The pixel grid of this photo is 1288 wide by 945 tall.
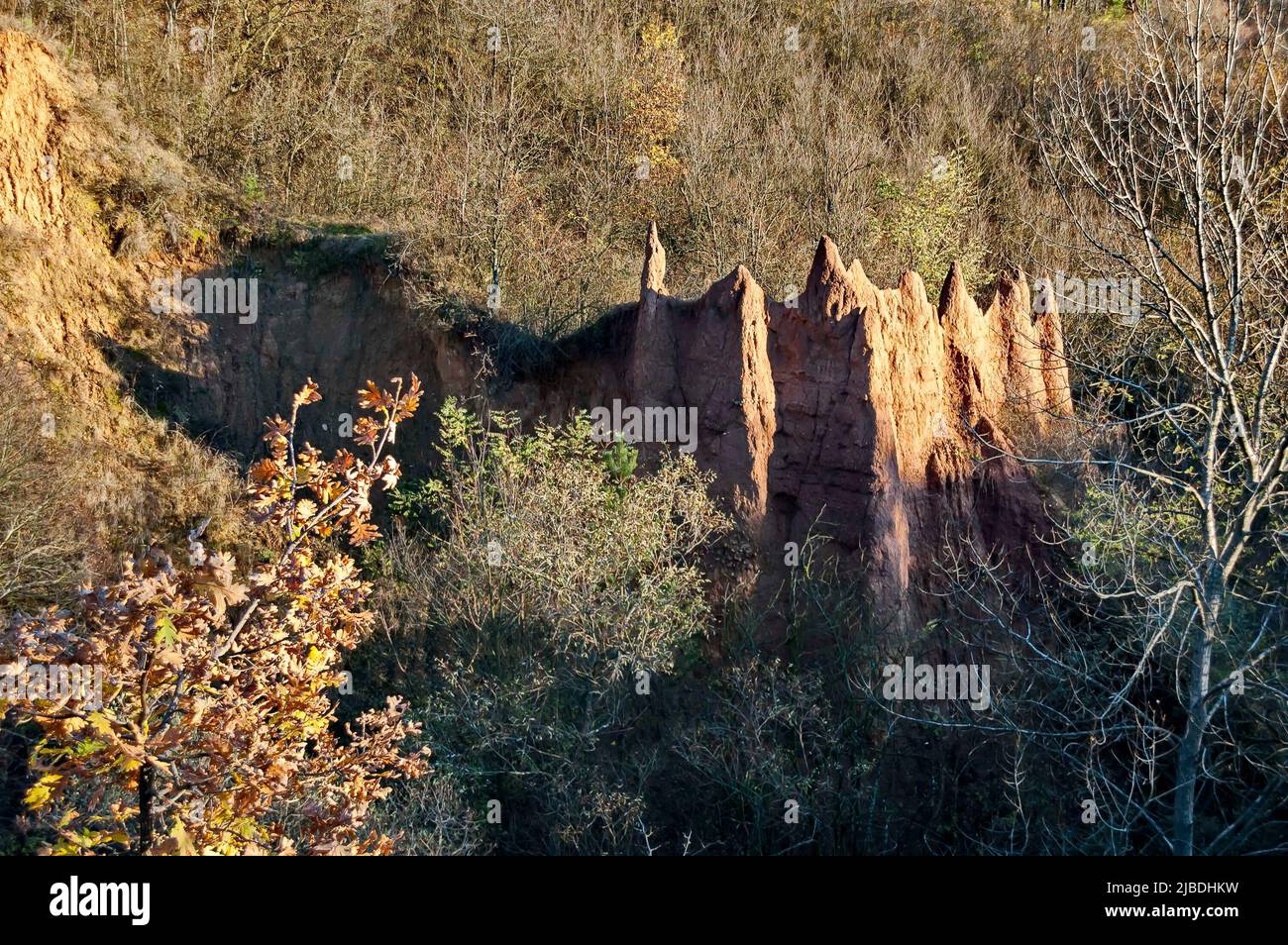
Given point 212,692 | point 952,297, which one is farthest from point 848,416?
point 212,692

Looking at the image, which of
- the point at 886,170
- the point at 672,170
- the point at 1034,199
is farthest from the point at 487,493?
the point at 1034,199

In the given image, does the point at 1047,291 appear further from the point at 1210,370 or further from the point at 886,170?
the point at 886,170

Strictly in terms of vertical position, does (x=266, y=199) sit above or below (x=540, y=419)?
above

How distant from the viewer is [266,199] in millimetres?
19469

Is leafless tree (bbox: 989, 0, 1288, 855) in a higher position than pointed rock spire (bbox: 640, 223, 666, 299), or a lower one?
lower

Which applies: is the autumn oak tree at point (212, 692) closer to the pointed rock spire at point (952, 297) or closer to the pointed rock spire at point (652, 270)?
the pointed rock spire at point (652, 270)

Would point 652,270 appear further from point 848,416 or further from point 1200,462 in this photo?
point 1200,462

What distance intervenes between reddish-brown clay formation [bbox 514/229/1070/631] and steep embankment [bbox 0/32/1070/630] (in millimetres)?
27

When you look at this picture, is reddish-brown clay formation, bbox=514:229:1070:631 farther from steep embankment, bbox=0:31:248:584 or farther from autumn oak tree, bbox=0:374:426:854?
autumn oak tree, bbox=0:374:426:854

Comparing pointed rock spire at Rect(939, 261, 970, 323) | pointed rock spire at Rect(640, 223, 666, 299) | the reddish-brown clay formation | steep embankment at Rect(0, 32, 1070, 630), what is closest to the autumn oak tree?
steep embankment at Rect(0, 32, 1070, 630)

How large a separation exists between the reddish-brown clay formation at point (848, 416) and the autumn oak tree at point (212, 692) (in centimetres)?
837

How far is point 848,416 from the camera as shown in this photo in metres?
13.9

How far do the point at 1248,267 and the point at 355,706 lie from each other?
407 inches

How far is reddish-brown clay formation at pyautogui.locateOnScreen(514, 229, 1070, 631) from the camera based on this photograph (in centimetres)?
1374
